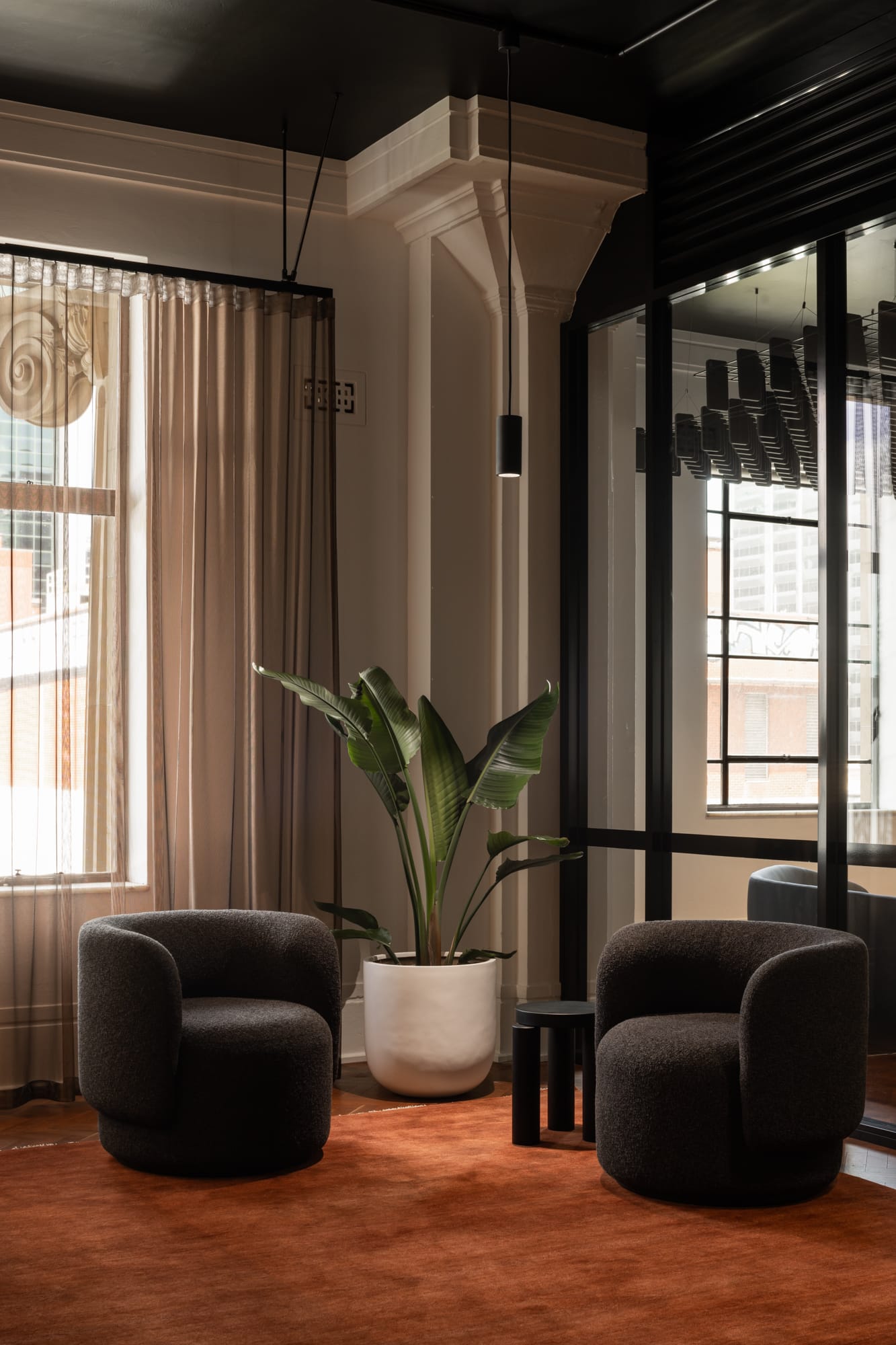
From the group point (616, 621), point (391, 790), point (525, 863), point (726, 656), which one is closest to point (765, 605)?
point (726, 656)

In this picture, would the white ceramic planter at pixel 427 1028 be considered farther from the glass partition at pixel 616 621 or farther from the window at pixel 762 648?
the window at pixel 762 648

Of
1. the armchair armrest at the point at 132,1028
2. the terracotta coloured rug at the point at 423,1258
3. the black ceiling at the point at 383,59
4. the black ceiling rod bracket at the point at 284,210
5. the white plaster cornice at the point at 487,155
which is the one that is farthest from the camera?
the black ceiling rod bracket at the point at 284,210

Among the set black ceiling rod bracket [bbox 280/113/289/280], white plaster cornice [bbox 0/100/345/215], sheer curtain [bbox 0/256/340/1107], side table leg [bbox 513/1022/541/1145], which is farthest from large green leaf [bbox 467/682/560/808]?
white plaster cornice [bbox 0/100/345/215]

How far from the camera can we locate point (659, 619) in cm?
512

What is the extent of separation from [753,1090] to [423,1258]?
88 centimetres

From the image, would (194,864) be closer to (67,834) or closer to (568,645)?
(67,834)

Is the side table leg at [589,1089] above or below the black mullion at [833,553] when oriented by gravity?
below

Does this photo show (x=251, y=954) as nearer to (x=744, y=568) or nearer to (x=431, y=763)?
(x=431, y=763)

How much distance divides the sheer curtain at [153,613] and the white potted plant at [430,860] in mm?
292

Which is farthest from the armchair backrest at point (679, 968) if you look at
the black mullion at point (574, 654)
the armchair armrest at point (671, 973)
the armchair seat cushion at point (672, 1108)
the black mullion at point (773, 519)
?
the black mullion at point (574, 654)

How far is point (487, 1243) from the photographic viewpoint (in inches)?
130

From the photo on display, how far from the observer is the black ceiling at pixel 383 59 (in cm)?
429

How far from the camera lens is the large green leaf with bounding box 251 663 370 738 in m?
4.77

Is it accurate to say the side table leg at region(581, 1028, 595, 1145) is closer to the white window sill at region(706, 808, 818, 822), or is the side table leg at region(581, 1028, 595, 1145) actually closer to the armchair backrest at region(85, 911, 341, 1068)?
the armchair backrest at region(85, 911, 341, 1068)
